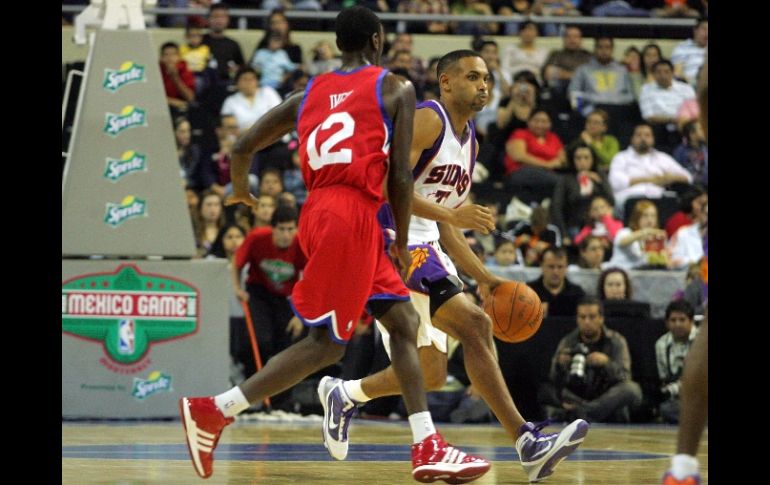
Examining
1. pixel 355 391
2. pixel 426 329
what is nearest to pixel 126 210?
pixel 426 329

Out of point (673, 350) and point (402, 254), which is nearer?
point (402, 254)

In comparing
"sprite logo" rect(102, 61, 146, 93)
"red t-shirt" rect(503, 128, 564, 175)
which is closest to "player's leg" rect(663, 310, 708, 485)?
"sprite logo" rect(102, 61, 146, 93)

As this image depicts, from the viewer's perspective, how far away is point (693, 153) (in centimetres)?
1467

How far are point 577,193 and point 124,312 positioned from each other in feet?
18.0

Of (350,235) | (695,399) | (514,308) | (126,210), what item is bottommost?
(126,210)

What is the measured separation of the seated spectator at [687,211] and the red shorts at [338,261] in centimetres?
819

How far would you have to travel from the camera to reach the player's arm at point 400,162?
214 inches

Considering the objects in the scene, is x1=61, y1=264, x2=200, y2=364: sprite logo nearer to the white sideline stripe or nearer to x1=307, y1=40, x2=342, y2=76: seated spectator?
the white sideline stripe

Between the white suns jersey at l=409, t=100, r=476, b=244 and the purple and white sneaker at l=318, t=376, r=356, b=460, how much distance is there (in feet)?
2.80

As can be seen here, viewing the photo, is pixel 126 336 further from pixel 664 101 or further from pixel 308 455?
pixel 664 101

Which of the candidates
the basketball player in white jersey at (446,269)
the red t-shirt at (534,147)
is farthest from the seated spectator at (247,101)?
the basketball player in white jersey at (446,269)
